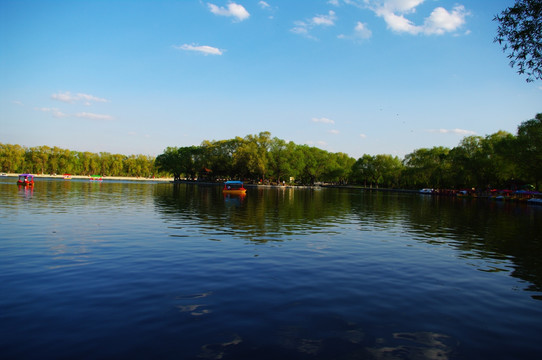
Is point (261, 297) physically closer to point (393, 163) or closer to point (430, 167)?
point (430, 167)

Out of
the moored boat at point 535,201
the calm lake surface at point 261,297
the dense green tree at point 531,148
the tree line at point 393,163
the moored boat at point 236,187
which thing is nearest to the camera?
the calm lake surface at point 261,297

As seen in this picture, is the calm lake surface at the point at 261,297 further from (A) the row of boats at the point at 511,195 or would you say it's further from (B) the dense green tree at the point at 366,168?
(B) the dense green tree at the point at 366,168

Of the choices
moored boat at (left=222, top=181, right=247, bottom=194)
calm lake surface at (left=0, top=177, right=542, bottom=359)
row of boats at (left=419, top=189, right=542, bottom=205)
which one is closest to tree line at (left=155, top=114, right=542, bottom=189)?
row of boats at (left=419, top=189, right=542, bottom=205)

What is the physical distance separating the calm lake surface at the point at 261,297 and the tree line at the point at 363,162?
7491 centimetres

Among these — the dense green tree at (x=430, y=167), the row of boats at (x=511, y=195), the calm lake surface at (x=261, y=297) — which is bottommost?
the calm lake surface at (x=261, y=297)

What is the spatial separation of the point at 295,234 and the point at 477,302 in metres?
14.5

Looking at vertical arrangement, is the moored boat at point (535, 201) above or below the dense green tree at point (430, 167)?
below

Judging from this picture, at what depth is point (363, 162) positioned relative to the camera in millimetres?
189500

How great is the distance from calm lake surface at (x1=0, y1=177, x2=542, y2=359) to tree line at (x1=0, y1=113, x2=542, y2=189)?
74906mm

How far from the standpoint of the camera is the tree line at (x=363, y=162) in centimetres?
8225

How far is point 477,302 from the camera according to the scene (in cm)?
1158

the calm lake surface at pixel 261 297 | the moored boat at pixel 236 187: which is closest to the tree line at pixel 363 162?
the moored boat at pixel 236 187

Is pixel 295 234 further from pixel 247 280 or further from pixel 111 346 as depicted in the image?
A: pixel 111 346

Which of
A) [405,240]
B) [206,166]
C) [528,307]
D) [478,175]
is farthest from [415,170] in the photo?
[528,307]
